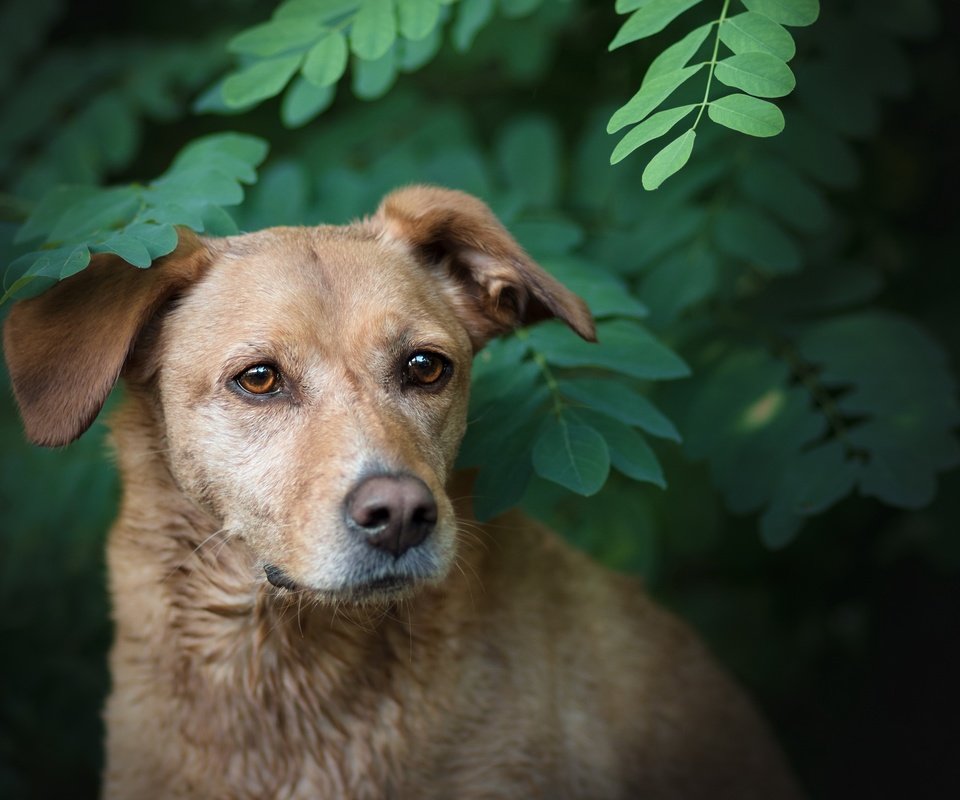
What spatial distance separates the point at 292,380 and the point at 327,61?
1.10 metres

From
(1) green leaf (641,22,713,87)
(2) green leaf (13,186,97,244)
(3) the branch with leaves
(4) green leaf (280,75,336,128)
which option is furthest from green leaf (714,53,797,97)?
(2) green leaf (13,186,97,244)

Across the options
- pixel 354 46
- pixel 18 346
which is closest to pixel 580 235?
pixel 354 46

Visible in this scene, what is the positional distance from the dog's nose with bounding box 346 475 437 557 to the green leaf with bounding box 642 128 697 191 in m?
0.89

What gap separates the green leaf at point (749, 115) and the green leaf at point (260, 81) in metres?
A: 1.44

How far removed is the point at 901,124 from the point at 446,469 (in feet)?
12.0

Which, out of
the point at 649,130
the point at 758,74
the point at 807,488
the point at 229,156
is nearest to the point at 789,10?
the point at 758,74

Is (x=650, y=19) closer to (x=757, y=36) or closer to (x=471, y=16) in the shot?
(x=757, y=36)

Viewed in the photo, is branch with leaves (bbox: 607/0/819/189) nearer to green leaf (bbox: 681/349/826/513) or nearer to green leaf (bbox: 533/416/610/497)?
green leaf (bbox: 533/416/610/497)

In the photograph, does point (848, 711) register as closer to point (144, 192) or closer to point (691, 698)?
point (691, 698)

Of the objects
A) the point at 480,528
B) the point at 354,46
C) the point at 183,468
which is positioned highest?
the point at 354,46

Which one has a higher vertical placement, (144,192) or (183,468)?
(144,192)

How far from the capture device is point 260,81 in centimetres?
330

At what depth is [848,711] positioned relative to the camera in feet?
18.6

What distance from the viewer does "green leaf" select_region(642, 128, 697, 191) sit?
7.87 feet
